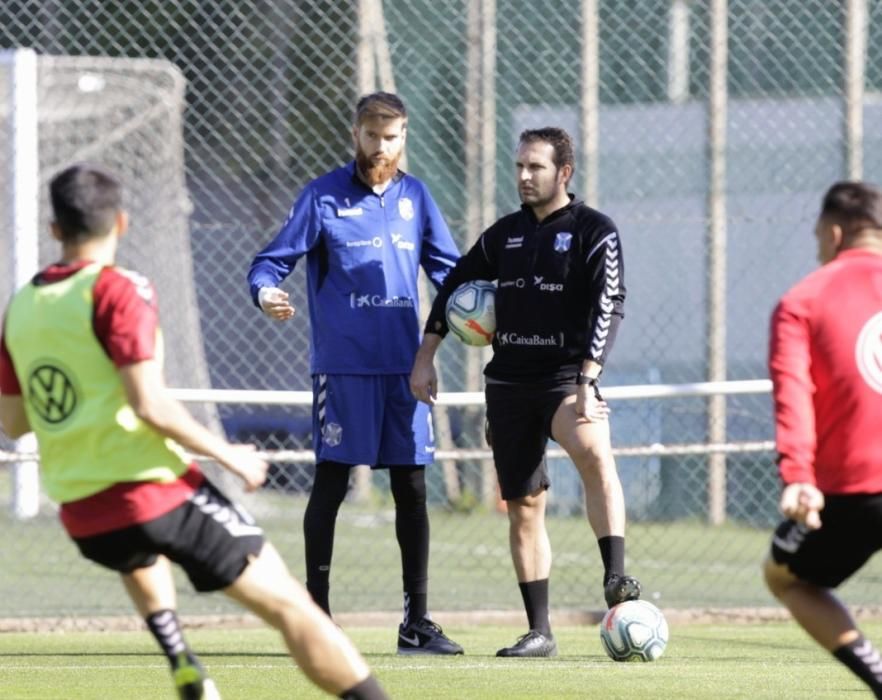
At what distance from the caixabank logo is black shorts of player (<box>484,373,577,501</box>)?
3.05 metres

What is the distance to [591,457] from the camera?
7.47 m

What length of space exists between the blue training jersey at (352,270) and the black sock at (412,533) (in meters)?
0.46

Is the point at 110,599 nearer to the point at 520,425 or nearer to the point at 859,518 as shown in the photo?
the point at 520,425

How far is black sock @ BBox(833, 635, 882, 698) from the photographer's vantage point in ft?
16.8

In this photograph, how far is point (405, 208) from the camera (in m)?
7.96

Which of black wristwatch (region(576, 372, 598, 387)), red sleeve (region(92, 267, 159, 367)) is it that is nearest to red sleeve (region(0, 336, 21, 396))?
red sleeve (region(92, 267, 159, 367))

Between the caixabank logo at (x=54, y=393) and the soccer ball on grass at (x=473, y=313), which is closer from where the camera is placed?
the caixabank logo at (x=54, y=393)

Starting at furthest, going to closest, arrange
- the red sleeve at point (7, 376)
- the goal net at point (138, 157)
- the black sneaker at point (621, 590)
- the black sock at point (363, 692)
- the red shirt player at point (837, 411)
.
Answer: the goal net at point (138, 157) → the black sneaker at point (621, 590) → the red sleeve at point (7, 376) → the red shirt player at point (837, 411) → the black sock at point (363, 692)

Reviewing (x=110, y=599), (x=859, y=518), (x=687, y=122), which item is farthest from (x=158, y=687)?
(x=687, y=122)

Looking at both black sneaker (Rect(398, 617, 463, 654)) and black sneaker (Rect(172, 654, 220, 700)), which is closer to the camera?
black sneaker (Rect(172, 654, 220, 700))

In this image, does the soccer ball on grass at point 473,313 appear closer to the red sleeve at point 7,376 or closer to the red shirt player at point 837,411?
the red shirt player at point 837,411

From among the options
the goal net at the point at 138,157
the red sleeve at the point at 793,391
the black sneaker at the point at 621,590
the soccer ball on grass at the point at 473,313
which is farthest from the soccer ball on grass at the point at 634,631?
the goal net at the point at 138,157

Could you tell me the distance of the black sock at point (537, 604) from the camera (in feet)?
25.1

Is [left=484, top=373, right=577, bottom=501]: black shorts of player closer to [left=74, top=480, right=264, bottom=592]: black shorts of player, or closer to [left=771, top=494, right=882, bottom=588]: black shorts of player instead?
[left=771, top=494, right=882, bottom=588]: black shorts of player
